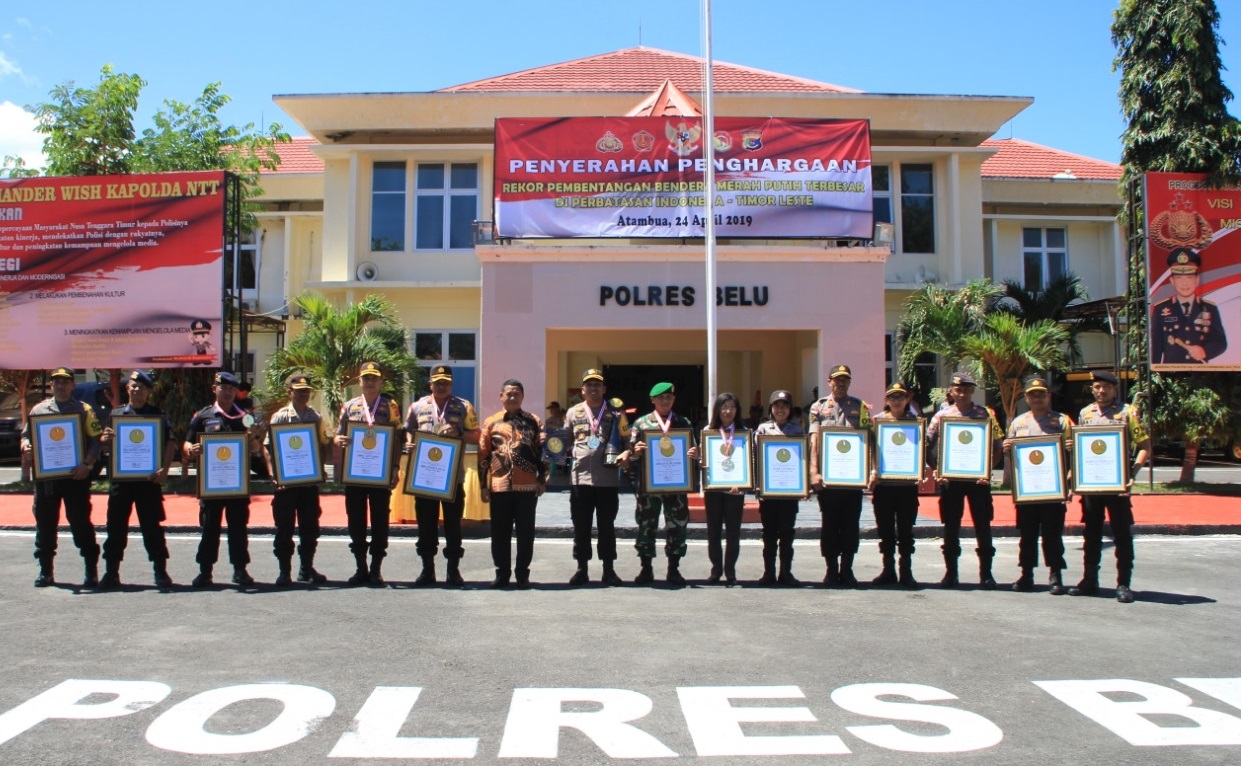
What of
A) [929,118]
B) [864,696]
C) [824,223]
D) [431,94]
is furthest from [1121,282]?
[864,696]

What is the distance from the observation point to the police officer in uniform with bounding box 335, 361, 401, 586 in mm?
8188

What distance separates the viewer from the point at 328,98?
2155 centimetres

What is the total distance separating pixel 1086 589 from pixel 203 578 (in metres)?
7.23

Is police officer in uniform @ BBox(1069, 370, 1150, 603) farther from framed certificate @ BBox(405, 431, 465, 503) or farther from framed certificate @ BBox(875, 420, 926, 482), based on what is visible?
framed certificate @ BBox(405, 431, 465, 503)

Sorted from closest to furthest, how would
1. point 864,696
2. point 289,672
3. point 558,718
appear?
point 558,718 < point 864,696 < point 289,672

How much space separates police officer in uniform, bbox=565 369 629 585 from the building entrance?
14.4 meters

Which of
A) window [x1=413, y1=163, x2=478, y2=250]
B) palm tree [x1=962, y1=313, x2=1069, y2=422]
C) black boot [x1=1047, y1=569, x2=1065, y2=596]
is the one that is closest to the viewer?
black boot [x1=1047, y1=569, x2=1065, y2=596]

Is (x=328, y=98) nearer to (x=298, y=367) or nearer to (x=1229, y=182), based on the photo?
(x=298, y=367)

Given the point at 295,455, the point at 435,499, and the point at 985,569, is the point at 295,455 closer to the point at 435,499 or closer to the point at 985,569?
the point at 435,499

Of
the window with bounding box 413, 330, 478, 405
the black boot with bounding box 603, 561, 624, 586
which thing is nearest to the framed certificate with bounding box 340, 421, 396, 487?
the black boot with bounding box 603, 561, 624, 586

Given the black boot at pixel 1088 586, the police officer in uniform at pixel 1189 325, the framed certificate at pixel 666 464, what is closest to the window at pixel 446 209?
the police officer in uniform at pixel 1189 325

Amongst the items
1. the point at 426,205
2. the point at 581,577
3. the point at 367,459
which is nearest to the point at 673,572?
the point at 581,577

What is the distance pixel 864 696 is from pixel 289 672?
10.2 feet

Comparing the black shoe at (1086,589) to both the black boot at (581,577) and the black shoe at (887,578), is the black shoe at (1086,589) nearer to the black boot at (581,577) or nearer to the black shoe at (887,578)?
the black shoe at (887,578)
